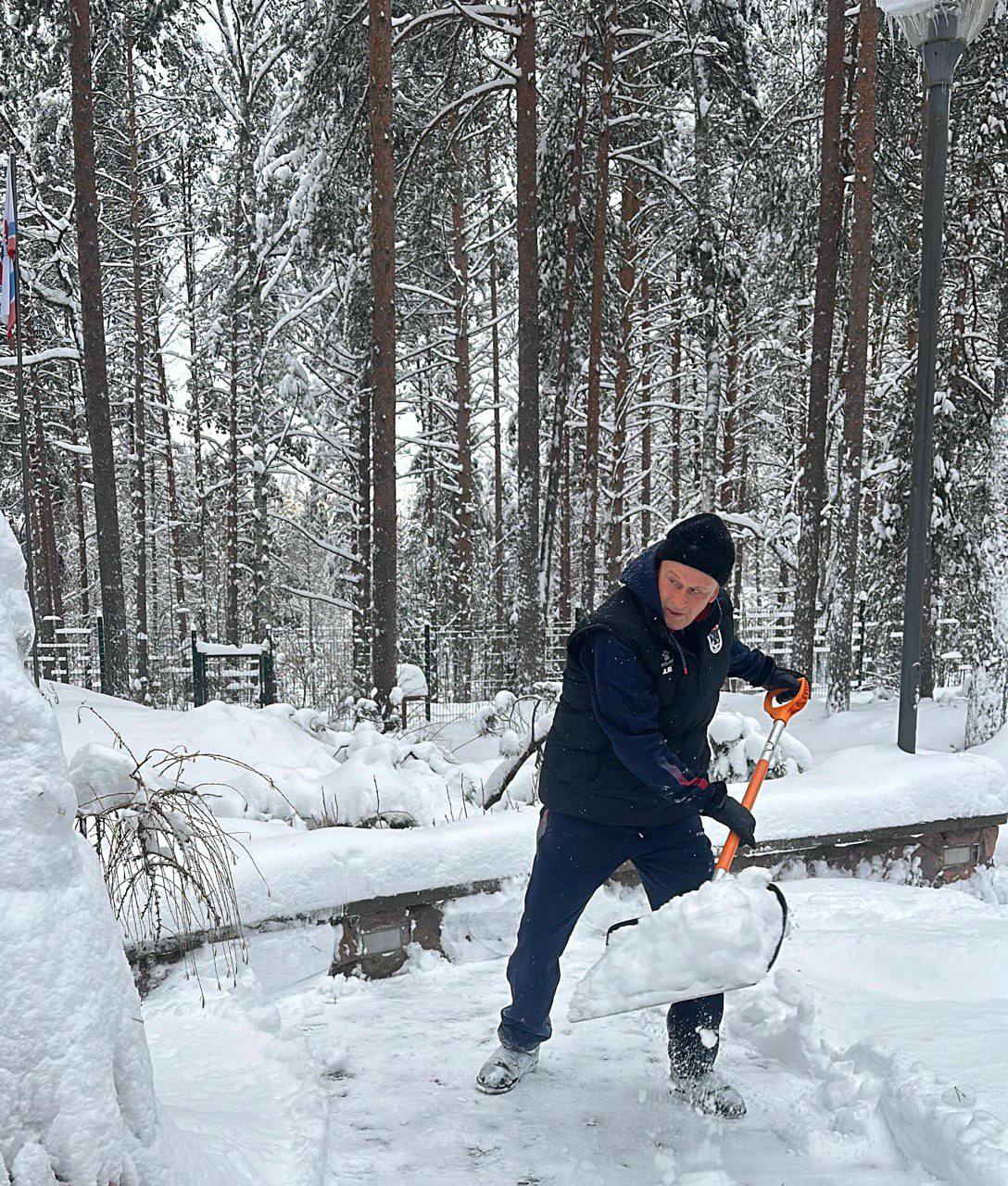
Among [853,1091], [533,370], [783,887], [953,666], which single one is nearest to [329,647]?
[533,370]

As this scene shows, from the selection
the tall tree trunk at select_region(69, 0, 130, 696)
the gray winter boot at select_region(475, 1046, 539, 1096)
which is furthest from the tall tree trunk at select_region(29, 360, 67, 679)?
the gray winter boot at select_region(475, 1046, 539, 1096)

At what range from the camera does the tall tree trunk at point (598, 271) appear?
12.3m

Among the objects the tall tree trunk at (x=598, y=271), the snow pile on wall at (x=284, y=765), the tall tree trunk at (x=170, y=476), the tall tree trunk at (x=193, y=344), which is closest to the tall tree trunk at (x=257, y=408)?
the tall tree trunk at (x=193, y=344)

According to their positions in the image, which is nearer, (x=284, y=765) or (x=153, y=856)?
(x=153, y=856)

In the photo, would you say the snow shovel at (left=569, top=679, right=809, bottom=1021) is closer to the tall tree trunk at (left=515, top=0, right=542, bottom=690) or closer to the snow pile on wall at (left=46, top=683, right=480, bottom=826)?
the snow pile on wall at (left=46, top=683, right=480, bottom=826)

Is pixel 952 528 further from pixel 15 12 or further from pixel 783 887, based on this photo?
pixel 15 12

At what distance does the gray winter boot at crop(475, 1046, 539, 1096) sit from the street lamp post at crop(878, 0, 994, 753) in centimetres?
308

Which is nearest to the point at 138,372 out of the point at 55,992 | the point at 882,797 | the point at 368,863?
the point at 368,863

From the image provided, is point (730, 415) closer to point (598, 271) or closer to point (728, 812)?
point (598, 271)

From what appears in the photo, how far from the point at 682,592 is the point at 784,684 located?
2.59 feet

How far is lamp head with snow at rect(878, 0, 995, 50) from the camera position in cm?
498

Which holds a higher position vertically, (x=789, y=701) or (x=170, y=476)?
(x=170, y=476)

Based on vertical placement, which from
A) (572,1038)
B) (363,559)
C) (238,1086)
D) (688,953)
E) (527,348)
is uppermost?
(527,348)

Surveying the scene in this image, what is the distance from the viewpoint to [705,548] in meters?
2.74
